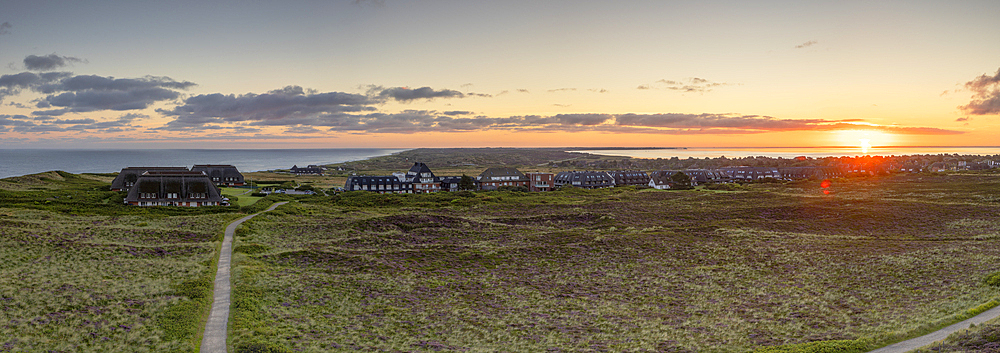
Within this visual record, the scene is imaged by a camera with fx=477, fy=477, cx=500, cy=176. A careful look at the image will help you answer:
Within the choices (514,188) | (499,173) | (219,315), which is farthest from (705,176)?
(219,315)

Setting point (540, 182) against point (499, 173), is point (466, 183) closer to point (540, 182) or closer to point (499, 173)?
point (499, 173)

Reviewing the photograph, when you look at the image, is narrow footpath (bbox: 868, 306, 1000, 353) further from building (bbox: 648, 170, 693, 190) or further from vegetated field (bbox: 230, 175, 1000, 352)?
building (bbox: 648, 170, 693, 190)

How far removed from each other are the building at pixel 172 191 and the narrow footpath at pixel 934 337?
76675 millimetres

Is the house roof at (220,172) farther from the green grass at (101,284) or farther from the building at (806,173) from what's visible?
the building at (806,173)

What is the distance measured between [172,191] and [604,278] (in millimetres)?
65178

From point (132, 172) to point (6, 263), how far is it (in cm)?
6607

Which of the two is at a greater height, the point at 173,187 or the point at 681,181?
the point at 173,187

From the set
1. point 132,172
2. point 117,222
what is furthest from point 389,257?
point 132,172

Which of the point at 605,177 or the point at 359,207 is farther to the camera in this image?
the point at 605,177

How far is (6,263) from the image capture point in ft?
103

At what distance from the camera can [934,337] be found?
19.9 metres

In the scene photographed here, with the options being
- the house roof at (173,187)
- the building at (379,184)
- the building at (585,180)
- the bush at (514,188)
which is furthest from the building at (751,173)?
the house roof at (173,187)

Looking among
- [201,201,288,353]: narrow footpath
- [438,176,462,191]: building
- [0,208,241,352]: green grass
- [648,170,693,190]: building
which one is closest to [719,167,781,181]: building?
[648,170,693,190]: building

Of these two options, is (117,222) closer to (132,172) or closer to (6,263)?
(6,263)
